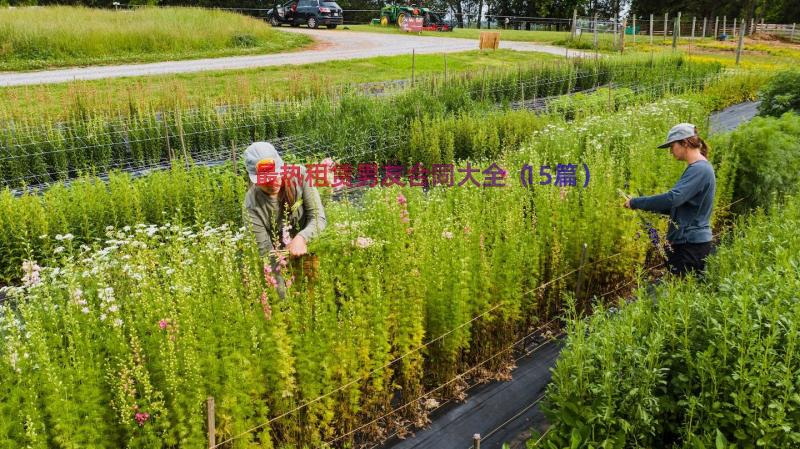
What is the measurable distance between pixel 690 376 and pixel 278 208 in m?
2.52

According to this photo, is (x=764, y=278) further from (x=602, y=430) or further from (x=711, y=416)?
(x=602, y=430)

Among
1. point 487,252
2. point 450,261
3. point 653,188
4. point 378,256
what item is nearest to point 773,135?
point 653,188

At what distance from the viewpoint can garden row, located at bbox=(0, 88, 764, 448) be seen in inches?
104

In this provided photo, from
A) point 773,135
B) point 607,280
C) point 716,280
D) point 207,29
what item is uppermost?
point 207,29

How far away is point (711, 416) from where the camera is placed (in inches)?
110

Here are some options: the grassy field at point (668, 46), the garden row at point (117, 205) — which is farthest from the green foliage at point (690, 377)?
the grassy field at point (668, 46)

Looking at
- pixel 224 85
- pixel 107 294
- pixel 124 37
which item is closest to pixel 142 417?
pixel 107 294

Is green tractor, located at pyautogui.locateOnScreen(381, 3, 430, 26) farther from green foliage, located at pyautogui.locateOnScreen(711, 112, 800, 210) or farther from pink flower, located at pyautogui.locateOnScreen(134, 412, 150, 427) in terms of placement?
pink flower, located at pyautogui.locateOnScreen(134, 412, 150, 427)

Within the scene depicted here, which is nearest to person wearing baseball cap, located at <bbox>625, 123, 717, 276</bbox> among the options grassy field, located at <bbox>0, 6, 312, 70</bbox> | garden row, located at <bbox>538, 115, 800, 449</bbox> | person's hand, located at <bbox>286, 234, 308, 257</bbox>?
garden row, located at <bbox>538, 115, 800, 449</bbox>

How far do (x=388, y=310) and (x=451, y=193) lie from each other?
2.16m

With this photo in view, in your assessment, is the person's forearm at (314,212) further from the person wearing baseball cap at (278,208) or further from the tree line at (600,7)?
the tree line at (600,7)

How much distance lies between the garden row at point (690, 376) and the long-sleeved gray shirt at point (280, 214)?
173 cm

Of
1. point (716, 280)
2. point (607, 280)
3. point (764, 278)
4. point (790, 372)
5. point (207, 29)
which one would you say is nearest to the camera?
point (790, 372)

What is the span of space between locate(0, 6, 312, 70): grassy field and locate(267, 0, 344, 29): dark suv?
14.2 ft
